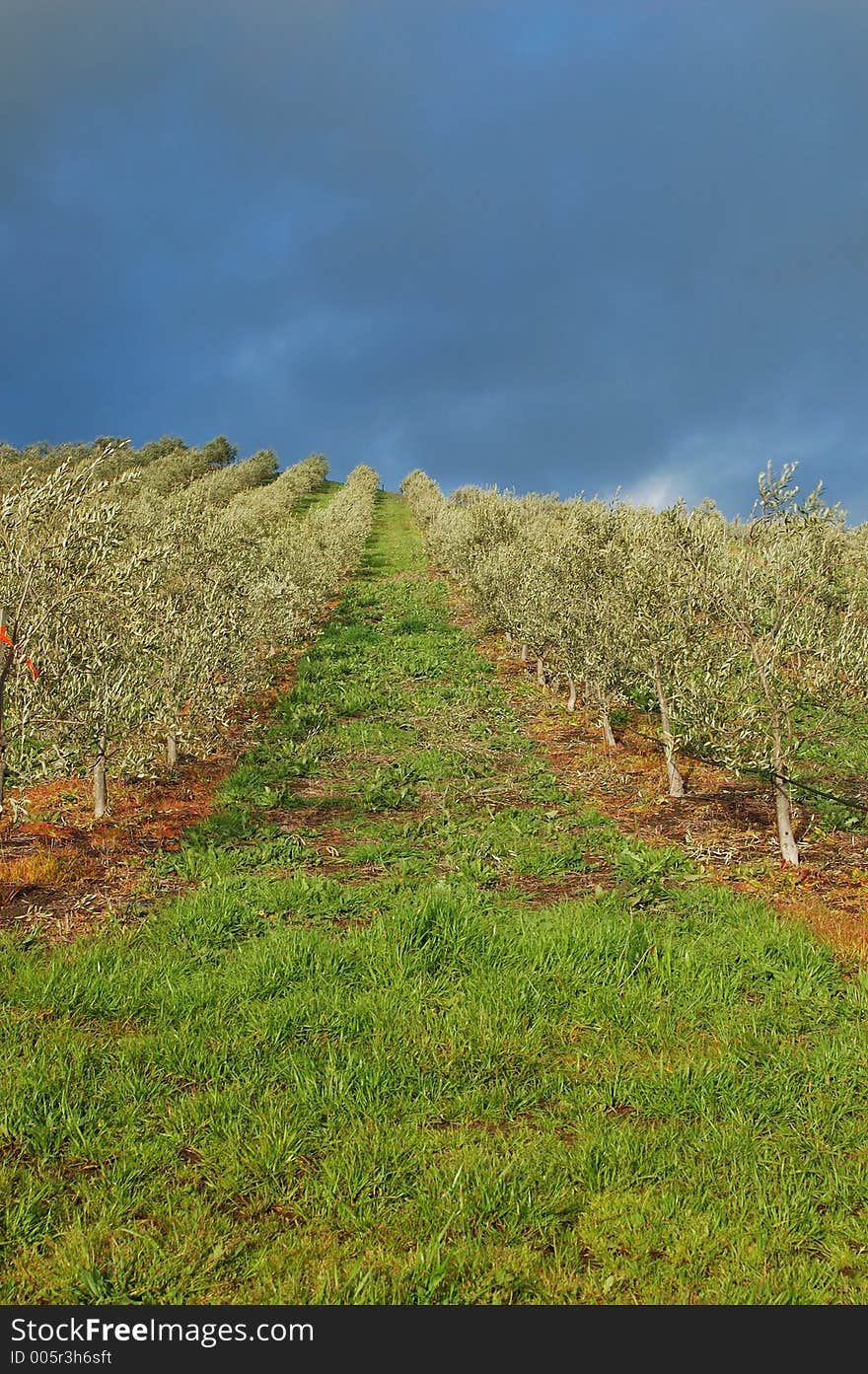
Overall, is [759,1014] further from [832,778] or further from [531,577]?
[531,577]

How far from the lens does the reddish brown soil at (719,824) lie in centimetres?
1130

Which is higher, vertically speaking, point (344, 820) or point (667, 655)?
point (667, 655)

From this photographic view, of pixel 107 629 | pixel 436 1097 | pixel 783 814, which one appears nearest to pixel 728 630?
pixel 783 814

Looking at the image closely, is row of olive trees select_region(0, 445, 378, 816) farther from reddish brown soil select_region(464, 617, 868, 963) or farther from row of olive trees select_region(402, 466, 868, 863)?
row of olive trees select_region(402, 466, 868, 863)

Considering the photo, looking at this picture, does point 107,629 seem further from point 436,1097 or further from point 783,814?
point 783,814

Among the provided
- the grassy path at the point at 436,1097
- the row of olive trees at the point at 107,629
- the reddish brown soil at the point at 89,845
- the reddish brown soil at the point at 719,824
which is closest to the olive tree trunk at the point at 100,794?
the row of olive trees at the point at 107,629

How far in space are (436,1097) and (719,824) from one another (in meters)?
10.5

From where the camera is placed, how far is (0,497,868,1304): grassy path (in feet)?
16.3

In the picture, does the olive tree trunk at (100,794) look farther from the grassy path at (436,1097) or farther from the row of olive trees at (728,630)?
the row of olive trees at (728,630)

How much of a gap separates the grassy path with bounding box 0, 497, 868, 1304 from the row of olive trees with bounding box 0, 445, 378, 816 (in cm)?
337

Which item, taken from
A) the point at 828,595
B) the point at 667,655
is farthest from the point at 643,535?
the point at 828,595

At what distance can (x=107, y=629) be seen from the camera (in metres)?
14.6

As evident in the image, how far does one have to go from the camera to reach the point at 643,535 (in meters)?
17.6

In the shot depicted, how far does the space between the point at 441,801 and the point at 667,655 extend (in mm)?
6408
